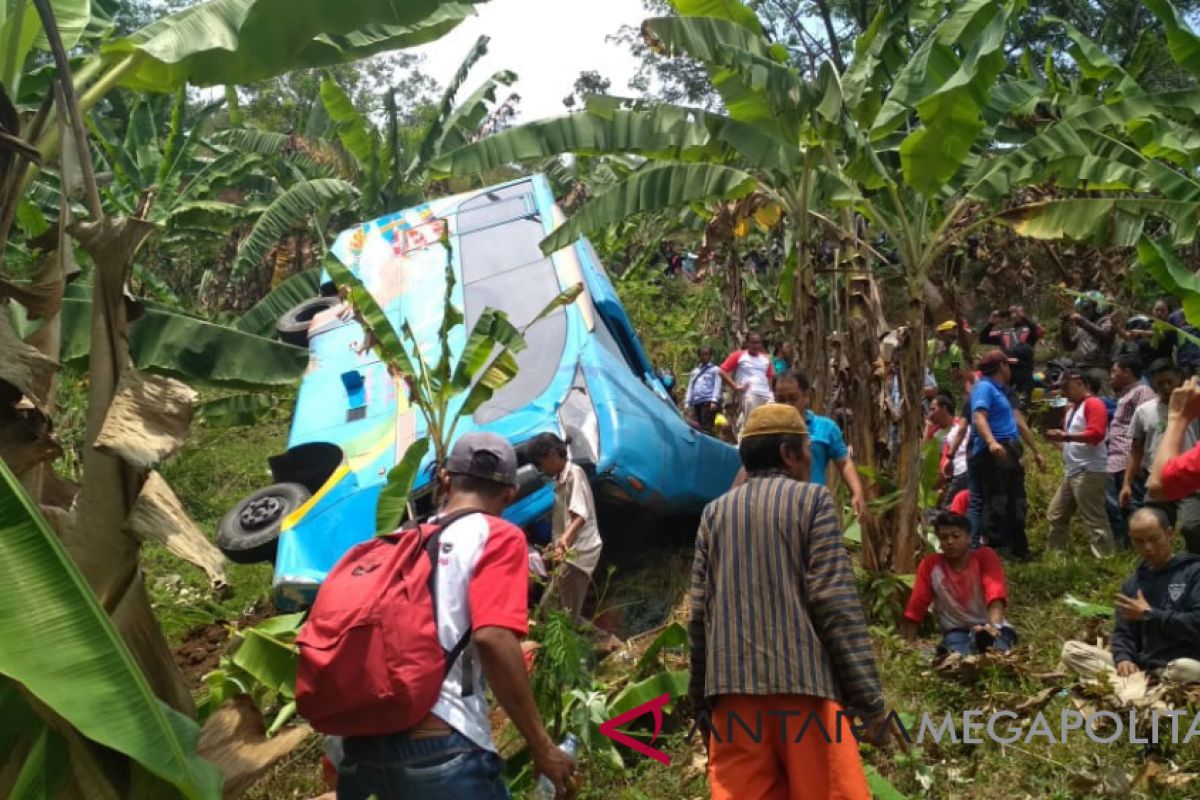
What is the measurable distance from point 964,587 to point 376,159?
372 inches

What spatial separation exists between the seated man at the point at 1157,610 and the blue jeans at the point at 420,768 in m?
3.28

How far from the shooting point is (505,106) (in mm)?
19125

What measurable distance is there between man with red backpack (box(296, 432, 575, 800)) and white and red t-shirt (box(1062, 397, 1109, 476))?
6.09 metres

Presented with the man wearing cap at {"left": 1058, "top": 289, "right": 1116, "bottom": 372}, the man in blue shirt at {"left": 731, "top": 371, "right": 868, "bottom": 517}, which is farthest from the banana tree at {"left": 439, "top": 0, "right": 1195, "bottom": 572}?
the man wearing cap at {"left": 1058, "top": 289, "right": 1116, "bottom": 372}

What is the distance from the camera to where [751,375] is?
10.8m

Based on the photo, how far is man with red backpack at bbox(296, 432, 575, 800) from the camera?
2814 millimetres

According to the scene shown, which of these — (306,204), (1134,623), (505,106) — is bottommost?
(1134,623)

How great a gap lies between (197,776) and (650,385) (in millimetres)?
6812

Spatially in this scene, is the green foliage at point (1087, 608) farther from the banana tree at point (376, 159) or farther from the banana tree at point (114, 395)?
the banana tree at point (376, 159)

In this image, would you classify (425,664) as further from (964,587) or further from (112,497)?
(964,587)

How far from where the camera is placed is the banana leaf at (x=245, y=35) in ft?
12.1

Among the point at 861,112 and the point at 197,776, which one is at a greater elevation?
the point at 861,112

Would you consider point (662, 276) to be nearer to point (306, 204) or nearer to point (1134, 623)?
point (306, 204)

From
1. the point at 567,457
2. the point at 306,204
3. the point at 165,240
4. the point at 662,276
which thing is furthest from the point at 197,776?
the point at 662,276
